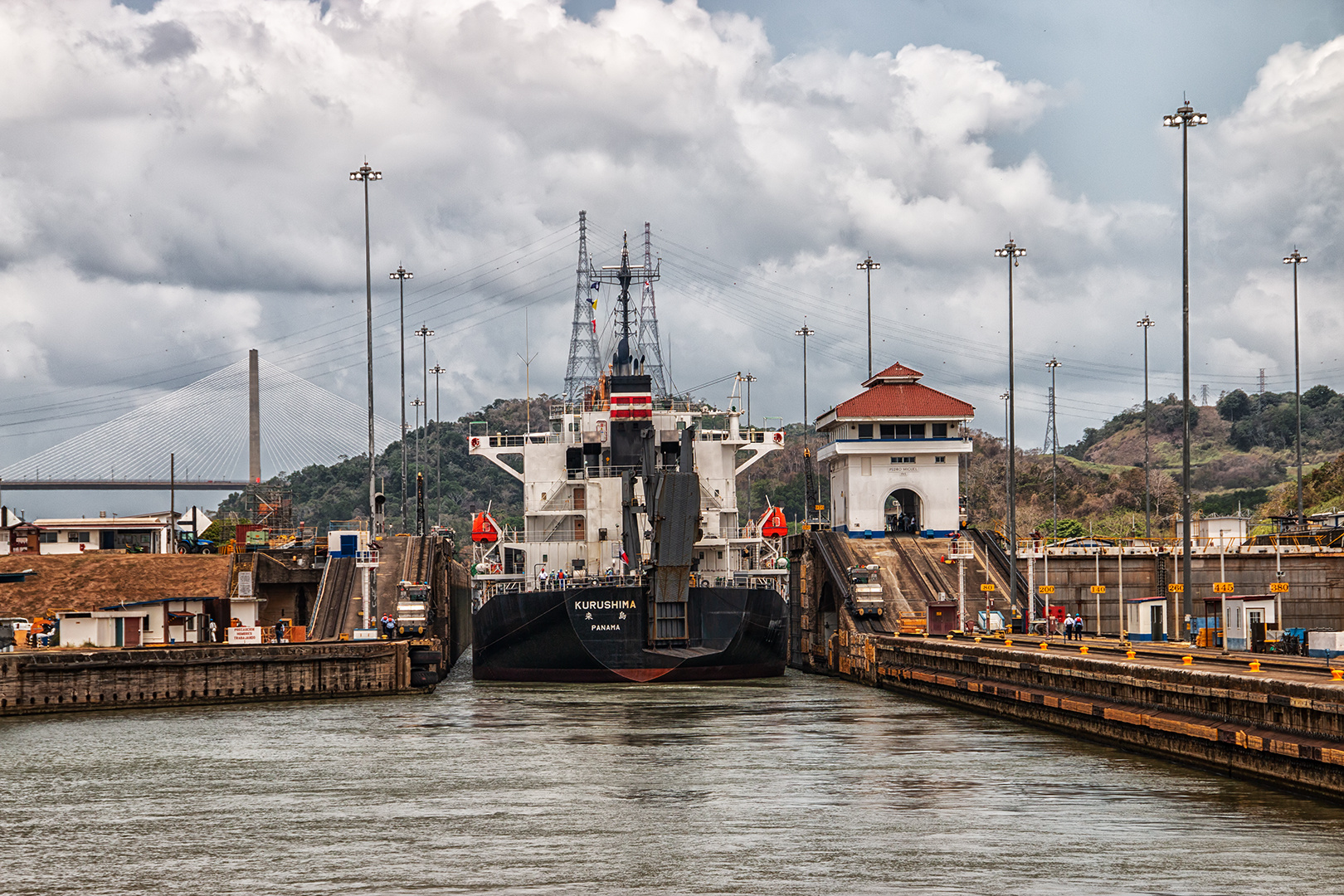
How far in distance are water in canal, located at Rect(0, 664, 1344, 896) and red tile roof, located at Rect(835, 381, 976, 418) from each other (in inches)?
1230

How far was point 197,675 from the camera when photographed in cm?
5059

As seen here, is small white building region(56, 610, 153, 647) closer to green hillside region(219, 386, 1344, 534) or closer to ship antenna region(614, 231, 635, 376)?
ship antenna region(614, 231, 635, 376)

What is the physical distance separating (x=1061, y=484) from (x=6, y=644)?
342 ft

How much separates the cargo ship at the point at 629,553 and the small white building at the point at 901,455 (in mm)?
4876

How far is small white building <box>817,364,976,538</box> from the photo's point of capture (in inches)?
2849

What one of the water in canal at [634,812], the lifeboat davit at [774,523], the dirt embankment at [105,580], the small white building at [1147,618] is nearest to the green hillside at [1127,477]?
the lifeboat davit at [774,523]

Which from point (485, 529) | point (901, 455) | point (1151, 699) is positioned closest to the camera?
point (1151, 699)

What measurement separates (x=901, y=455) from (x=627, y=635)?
2447 cm

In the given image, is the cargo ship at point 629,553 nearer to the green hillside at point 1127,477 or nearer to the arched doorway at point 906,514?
the arched doorway at point 906,514

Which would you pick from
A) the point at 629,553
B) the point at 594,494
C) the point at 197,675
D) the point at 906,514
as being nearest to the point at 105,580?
the point at 197,675

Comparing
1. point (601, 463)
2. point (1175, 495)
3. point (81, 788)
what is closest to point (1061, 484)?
point (1175, 495)

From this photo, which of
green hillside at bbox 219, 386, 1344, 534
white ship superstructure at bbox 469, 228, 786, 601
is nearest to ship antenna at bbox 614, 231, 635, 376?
white ship superstructure at bbox 469, 228, 786, 601

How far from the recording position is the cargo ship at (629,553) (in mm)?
52906

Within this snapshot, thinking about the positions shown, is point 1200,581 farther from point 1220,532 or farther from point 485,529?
point 485,529
